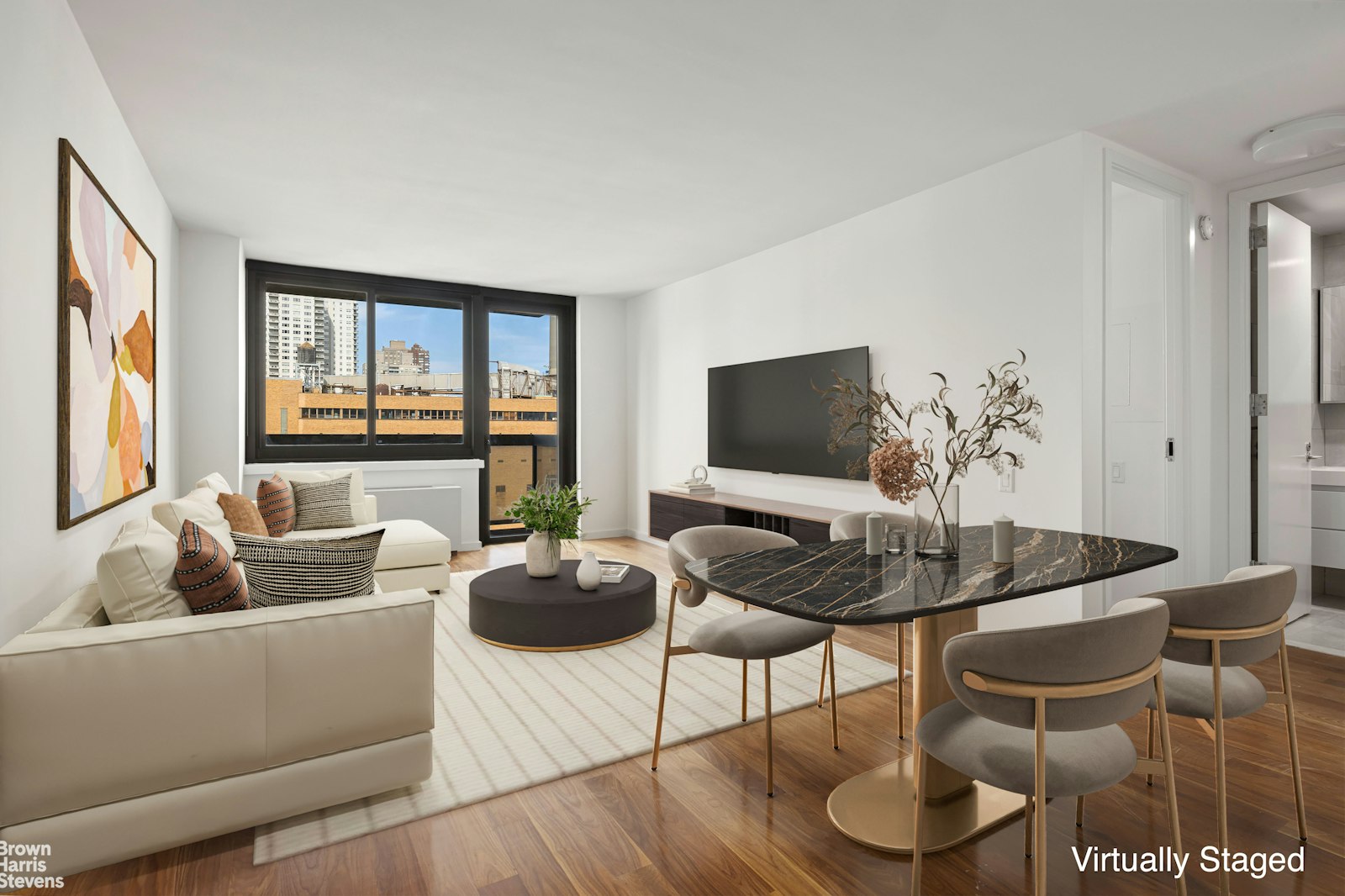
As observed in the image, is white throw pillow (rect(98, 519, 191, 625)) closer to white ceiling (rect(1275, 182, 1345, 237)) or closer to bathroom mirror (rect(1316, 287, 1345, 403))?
white ceiling (rect(1275, 182, 1345, 237))

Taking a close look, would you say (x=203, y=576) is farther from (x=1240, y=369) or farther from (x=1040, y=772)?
(x=1240, y=369)

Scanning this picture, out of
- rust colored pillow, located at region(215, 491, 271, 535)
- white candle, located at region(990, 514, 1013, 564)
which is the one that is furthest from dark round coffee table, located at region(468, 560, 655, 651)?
white candle, located at region(990, 514, 1013, 564)

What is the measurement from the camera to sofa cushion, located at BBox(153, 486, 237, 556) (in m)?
3.28

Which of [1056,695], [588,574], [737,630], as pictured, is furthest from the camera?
[588,574]

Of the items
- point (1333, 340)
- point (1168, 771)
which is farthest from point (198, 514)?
point (1333, 340)

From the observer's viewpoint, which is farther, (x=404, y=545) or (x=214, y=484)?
(x=404, y=545)

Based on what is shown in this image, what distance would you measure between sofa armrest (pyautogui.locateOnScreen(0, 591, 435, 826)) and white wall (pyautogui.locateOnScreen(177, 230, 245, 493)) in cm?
373

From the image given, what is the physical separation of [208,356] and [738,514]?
417cm

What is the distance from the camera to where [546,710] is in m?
2.92

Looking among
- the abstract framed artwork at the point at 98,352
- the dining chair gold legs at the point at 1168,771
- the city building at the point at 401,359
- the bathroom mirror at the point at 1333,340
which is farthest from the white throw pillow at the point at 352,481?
the bathroom mirror at the point at 1333,340

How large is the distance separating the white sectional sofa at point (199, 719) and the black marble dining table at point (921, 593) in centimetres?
105

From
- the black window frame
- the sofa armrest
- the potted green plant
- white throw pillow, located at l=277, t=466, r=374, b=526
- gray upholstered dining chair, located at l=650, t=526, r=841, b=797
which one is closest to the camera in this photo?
the sofa armrest

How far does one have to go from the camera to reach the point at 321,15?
2451mm

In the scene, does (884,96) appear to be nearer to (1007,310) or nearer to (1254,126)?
(1007,310)
